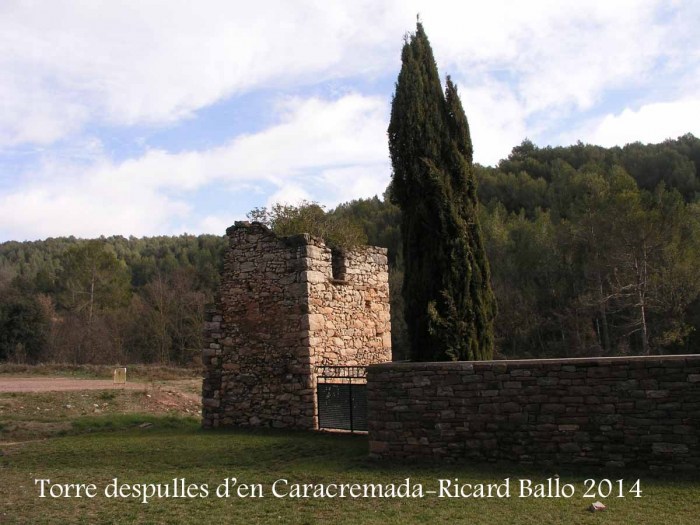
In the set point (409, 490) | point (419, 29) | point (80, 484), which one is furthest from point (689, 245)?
point (80, 484)

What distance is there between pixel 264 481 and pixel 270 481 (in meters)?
0.09

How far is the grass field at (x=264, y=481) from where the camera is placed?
21.3 ft

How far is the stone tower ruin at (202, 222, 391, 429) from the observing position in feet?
41.9

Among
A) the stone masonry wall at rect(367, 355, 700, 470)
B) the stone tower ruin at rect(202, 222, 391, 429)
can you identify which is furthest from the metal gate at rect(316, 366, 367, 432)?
the stone masonry wall at rect(367, 355, 700, 470)

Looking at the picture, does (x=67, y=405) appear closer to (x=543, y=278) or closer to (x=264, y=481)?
(x=264, y=481)

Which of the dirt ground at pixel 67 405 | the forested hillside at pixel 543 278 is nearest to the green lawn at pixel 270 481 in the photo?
the dirt ground at pixel 67 405

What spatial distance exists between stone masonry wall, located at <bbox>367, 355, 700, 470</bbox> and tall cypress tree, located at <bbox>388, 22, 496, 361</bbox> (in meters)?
2.34

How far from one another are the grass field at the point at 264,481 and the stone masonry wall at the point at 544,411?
29 centimetres

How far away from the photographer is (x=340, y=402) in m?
11.9

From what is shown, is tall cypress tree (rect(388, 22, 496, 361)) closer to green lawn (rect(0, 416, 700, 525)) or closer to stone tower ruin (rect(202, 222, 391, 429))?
stone tower ruin (rect(202, 222, 391, 429))

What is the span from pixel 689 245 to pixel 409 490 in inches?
1114

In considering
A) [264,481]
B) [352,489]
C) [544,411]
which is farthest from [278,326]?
[544,411]

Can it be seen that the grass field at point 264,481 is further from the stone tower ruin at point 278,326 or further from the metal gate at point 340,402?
the stone tower ruin at point 278,326

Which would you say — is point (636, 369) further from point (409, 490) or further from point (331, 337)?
point (331, 337)
